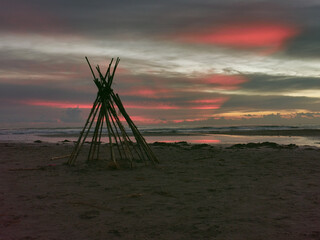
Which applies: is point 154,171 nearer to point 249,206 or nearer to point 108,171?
point 108,171

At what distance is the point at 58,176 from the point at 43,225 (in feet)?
10.4

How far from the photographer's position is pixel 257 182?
5812 mm

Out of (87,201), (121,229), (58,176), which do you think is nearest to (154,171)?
(58,176)

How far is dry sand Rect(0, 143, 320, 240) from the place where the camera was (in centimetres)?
330

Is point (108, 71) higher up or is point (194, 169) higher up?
point (108, 71)

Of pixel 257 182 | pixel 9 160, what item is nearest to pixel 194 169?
pixel 257 182

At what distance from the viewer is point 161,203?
437cm

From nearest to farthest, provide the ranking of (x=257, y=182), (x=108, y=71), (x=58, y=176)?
1. (x=257, y=182)
2. (x=58, y=176)
3. (x=108, y=71)

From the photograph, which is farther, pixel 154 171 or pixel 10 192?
pixel 154 171

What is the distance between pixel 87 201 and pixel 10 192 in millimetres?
1505

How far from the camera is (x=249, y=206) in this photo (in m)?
4.21

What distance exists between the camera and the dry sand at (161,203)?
130 inches

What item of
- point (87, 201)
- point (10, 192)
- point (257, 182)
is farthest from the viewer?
point (257, 182)

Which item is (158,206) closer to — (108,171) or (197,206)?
(197,206)
